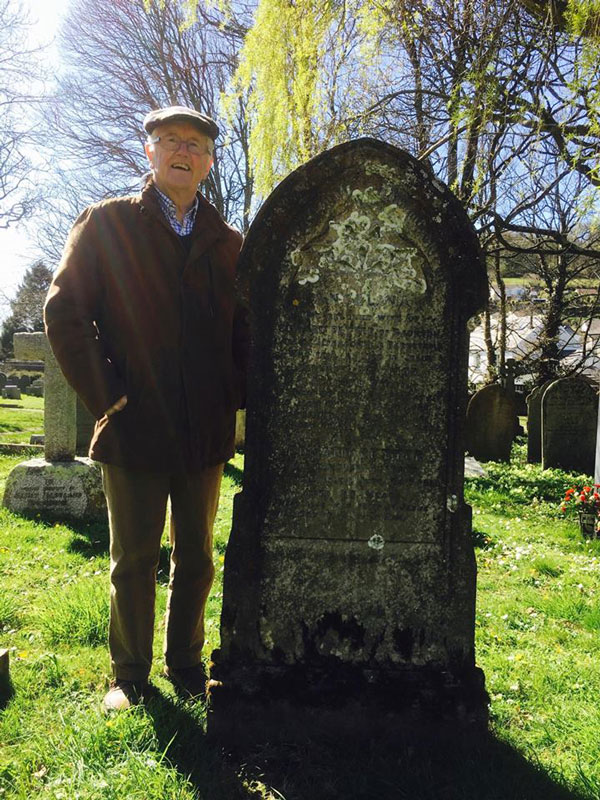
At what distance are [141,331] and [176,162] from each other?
2.62ft

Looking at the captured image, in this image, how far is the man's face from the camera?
2951 mm

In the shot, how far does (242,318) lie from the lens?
3.16 m

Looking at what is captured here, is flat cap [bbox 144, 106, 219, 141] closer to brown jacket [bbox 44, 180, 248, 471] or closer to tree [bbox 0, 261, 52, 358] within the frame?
brown jacket [bbox 44, 180, 248, 471]

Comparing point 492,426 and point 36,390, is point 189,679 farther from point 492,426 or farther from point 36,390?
point 36,390

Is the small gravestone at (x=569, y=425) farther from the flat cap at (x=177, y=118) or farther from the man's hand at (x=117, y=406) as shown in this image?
the man's hand at (x=117, y=406)

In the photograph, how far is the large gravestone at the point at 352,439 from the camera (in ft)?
9.11

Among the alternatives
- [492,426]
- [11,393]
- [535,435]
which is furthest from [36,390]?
[535,435]

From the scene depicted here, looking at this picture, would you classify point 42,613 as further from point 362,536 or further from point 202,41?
point 202,41

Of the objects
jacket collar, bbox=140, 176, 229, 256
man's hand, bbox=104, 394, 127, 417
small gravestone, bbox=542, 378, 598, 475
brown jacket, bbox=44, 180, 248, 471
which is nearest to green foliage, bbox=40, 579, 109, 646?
brown jacket, bbox=44, 180, 248, 471

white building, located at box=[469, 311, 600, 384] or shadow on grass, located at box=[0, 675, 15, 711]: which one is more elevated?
white building, located at box=[469, 311, 600, 384]

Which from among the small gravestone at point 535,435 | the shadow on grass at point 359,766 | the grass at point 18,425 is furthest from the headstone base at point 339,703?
the grass at point 18,425

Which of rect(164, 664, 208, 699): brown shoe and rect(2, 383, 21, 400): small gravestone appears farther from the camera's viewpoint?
rect(2, 383, 21, 400): small gravestone

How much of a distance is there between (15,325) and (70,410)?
37.7 m

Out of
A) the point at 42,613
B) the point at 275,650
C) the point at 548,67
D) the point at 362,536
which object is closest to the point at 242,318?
the point at 362,536
